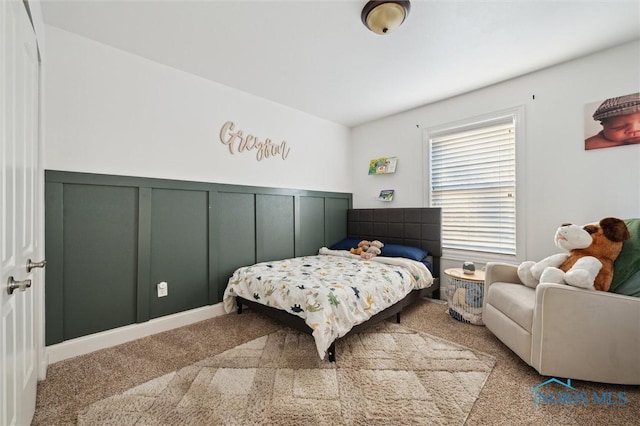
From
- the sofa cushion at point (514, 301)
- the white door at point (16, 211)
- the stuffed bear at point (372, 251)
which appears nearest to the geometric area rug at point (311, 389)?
the sofa cushion at point (514, 301)

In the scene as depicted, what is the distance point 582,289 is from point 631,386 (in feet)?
2.25

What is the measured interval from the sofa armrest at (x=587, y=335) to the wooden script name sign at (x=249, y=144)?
9.68 feet

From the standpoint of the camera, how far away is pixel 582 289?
175 cm

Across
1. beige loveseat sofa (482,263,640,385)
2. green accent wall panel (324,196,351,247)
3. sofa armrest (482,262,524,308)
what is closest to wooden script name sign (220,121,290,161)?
green accent wall panel (324,196,351,247)

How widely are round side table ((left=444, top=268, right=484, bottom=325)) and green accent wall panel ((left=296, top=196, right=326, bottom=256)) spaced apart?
1.83 metres

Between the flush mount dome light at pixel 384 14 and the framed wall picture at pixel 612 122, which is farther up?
the flush mount dome light at pixel 384 14

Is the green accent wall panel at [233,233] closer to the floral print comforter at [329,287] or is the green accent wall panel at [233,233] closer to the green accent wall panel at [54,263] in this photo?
the floral print comforter at [329,287]

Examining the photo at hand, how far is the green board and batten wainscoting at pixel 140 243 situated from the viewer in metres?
2.09

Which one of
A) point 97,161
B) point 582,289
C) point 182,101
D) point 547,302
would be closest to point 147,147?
point 97,161

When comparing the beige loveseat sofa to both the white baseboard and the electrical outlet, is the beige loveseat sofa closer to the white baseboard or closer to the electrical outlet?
the white baseboard

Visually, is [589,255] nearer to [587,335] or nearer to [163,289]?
[587,335]

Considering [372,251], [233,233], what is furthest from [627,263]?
[233,233]

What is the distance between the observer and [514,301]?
2066mm

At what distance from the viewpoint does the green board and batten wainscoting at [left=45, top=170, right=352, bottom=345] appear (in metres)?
2.09
